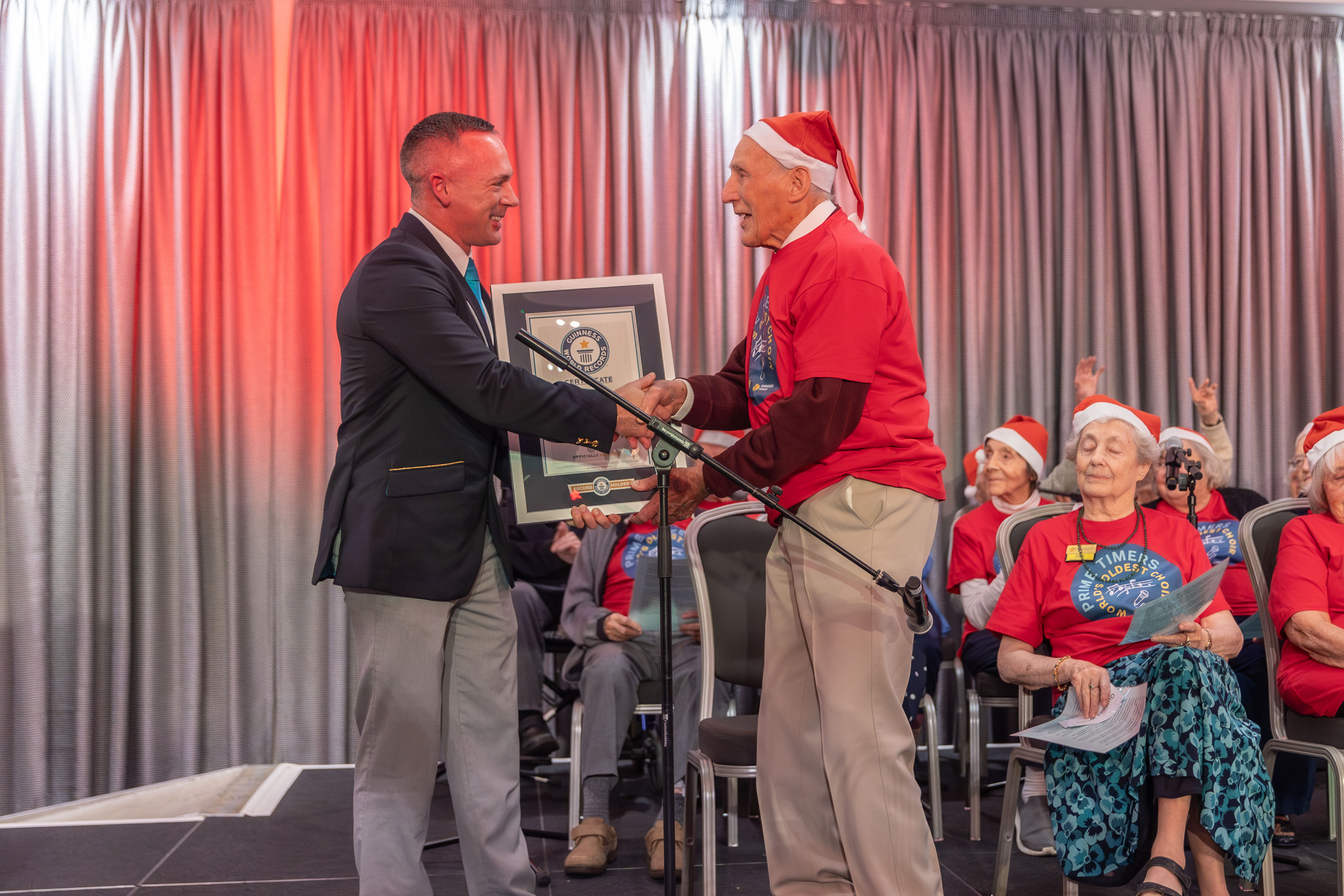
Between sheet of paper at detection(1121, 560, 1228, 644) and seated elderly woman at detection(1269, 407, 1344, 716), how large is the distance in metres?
0.41

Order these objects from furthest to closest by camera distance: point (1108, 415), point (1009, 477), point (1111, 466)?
1. point (1009, 477)
2. point (1108, 415)
3. point (1111, 466)

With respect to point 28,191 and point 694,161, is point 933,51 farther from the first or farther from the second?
point 28,191

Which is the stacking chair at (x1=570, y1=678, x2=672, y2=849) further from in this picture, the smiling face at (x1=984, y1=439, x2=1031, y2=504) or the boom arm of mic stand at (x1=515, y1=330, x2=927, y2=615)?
the smiling face at (x1=984, y1=439, x2=1031, y2=504)

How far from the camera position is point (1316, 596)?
98.2 inches

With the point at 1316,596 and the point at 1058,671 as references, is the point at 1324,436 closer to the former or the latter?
the point at 1316,596

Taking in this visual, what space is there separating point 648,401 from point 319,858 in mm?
1830

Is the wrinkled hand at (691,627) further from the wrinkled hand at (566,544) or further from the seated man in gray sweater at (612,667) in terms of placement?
the wrinkled hand at (566,544)

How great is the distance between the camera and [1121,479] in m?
2.59

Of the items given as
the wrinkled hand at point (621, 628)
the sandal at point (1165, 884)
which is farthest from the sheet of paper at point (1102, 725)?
the wrinkled hand at point (621, 628)

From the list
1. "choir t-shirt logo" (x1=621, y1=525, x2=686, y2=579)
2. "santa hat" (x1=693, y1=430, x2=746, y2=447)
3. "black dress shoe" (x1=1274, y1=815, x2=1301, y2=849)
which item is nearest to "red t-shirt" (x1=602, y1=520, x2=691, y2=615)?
"choir t-shirt logo" (x1=621, y1=525, x2=686, y2=579)

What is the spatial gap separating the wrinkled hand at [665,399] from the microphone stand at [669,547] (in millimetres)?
244

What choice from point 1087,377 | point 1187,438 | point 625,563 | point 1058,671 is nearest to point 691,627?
point 625,563

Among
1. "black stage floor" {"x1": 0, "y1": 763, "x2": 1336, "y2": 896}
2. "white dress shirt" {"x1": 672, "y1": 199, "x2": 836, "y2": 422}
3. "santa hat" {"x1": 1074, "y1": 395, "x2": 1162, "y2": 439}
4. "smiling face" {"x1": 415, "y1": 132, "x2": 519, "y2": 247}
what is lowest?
"black stage floor" {"x1": 0, "y1": 763, "x2": 1336, "y2": 896}

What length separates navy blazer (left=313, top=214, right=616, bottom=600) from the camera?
6.51 feet
